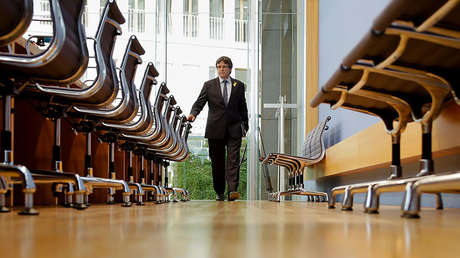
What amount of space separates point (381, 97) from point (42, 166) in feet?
7.20

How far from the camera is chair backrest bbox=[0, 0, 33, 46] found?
1.73 meters

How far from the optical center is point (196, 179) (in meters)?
8.70

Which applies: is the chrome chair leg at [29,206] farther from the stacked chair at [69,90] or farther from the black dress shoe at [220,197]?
the black dress shoe at [220,197]

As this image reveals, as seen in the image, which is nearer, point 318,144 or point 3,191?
point 3,191

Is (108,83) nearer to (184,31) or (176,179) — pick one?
(176,179)

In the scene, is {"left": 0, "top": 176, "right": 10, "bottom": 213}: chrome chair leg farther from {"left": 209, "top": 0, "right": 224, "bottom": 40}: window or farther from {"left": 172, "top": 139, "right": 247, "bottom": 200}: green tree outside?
{"left": 209, "top": 0, "right": 224, "bottom": 40}: window

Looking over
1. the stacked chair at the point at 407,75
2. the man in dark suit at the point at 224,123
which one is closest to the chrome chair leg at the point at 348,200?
the stacked chair at the point at 407,75

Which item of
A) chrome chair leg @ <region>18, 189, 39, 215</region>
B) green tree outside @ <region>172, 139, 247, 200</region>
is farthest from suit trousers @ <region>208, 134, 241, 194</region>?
chrome chair leg @ <region>18, 189, 39, 215</region>

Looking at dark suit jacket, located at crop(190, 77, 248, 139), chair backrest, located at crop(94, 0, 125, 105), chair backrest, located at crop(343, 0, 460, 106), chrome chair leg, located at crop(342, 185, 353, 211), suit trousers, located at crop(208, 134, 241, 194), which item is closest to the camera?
chair backrest, located at crop(343, 0, 460, 106)

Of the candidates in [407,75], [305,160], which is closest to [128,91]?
[407,75]

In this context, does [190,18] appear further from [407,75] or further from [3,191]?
[407,75]

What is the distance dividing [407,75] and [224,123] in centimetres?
363

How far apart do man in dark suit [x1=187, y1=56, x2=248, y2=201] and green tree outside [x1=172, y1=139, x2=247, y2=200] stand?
3270mm

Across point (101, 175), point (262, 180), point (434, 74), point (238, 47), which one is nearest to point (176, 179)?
point (262, 180)
